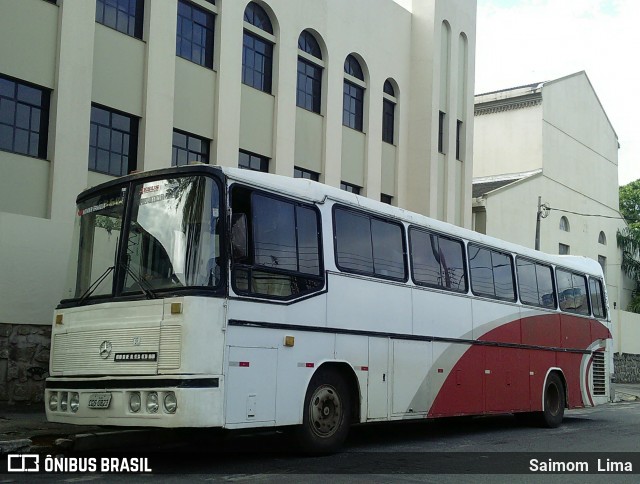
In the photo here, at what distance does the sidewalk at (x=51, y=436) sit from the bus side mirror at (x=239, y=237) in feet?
10.2

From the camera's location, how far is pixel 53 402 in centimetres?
1002

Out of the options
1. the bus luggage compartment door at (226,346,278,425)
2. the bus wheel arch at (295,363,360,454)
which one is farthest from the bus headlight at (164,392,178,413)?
the bus wheel arch at (295,363,360,454)

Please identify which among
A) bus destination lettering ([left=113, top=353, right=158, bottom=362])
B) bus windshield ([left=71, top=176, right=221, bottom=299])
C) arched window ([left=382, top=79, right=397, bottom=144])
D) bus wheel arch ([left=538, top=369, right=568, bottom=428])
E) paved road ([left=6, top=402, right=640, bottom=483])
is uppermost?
arched window ([left=382, top=79, right=397, bottom=144])

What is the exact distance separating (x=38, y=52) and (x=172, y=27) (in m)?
3.55

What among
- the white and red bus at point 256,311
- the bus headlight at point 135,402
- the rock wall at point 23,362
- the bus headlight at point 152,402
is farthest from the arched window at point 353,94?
the bus headlight at point 152,402

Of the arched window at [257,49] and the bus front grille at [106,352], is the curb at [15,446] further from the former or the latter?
the arched window at [257,49]

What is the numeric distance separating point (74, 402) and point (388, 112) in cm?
1827

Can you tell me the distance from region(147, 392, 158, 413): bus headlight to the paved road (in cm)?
68

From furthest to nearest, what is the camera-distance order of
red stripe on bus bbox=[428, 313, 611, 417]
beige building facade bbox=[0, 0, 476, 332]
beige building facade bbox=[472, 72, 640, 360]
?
beige building facade bbox=[472, 72, 640, 360] → beige building facade bbox=[0, 0, 476, 332] → red stripe on bus bbox=[428, 313, 611, 417]

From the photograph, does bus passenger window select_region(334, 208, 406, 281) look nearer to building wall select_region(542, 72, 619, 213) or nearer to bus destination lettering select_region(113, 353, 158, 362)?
bus destination lettering select_region(113, 353, 158, 362)

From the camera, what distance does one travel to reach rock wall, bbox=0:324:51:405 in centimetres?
1416

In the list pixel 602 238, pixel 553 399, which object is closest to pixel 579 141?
pixel 602 238

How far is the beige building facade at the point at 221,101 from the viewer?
15.0m

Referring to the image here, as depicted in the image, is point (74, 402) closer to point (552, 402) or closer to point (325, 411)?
point (325, 411)
